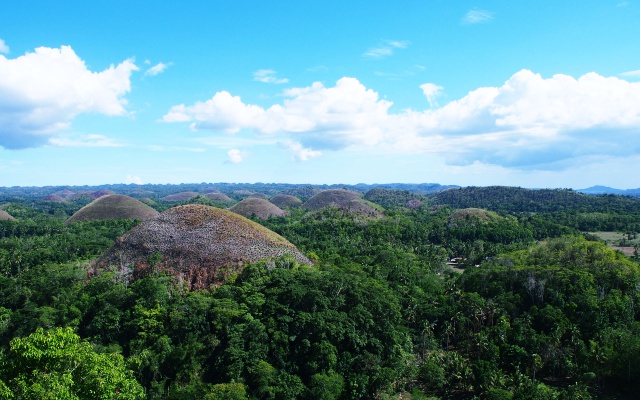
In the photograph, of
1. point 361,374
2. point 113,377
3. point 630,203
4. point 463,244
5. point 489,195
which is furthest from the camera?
point 489,195

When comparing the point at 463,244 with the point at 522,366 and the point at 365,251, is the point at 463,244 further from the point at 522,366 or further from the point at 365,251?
the point at 522,366

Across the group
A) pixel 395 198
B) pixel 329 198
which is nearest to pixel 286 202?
Answer: pixel 329 198

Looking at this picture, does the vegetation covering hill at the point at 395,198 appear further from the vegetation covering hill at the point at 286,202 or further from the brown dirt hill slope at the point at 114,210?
the brown dirt hill slope at the point at 114,210

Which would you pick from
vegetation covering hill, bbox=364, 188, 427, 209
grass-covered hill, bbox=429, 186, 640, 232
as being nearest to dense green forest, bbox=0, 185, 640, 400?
grass-covered hill, bbox=429, 186, 640, 232

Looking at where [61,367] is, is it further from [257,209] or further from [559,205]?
[559,205]

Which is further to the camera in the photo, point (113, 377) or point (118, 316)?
point (118, 316)

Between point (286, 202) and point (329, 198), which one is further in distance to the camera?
point (286, 202)

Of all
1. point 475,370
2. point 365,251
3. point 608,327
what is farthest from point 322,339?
point 365,251
